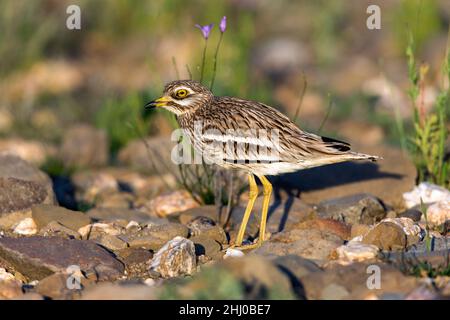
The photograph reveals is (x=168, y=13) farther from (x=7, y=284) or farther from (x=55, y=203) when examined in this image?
(x=7, y=284)

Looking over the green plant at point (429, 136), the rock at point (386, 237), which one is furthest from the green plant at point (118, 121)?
the rock at point (386, 237)

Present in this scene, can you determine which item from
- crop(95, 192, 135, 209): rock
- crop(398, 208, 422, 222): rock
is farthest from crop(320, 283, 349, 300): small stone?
crop(95, 192, 135, 209): rock

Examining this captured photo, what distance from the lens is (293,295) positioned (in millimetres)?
4328

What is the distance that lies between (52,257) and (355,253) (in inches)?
70.9

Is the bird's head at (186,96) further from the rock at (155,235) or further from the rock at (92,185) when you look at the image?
the rock at (92,185)

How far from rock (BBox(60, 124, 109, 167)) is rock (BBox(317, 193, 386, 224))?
8.86ft

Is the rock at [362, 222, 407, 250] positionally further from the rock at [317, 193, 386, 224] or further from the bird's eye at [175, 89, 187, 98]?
the bird's eye at [175, 89, 187, 98]

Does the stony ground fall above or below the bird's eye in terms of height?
below

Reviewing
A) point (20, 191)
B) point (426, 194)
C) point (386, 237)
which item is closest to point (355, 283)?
point (386, 237)

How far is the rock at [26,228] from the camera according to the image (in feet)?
19.3

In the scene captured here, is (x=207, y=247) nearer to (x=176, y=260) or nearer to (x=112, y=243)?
(x=176, y=260)

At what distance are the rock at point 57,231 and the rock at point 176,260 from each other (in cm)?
80

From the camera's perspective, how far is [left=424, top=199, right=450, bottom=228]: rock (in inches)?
232

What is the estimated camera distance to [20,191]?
628cm
